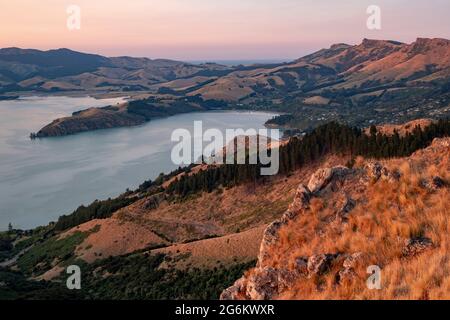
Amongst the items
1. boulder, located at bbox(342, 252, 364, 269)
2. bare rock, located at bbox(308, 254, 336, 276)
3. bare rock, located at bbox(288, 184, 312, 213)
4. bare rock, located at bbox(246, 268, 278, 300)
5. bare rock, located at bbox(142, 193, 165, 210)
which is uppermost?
bare rock, located at bbox(288, 184, 312, 213)

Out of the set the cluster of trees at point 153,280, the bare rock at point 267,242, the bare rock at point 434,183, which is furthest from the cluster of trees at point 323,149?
the bare rock at point 267,242

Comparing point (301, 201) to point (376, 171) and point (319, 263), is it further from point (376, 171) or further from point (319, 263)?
point (319, 263)

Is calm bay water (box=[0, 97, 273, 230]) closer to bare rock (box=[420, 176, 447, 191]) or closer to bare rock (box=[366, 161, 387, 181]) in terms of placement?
bare rock (box=[366, 161, 387, 181])

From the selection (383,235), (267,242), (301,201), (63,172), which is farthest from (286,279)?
(63,172)

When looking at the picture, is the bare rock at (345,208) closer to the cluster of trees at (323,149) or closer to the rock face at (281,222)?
the rock face at (281,222)

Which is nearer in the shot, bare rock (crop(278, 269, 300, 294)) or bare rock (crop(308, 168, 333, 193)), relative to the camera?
bare rock (crop(278, 269, 300, 294))

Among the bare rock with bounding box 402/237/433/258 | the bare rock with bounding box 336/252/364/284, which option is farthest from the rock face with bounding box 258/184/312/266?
the bare rock with bounding box 402/237/433/258

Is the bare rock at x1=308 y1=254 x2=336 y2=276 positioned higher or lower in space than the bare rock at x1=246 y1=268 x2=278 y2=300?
higher
